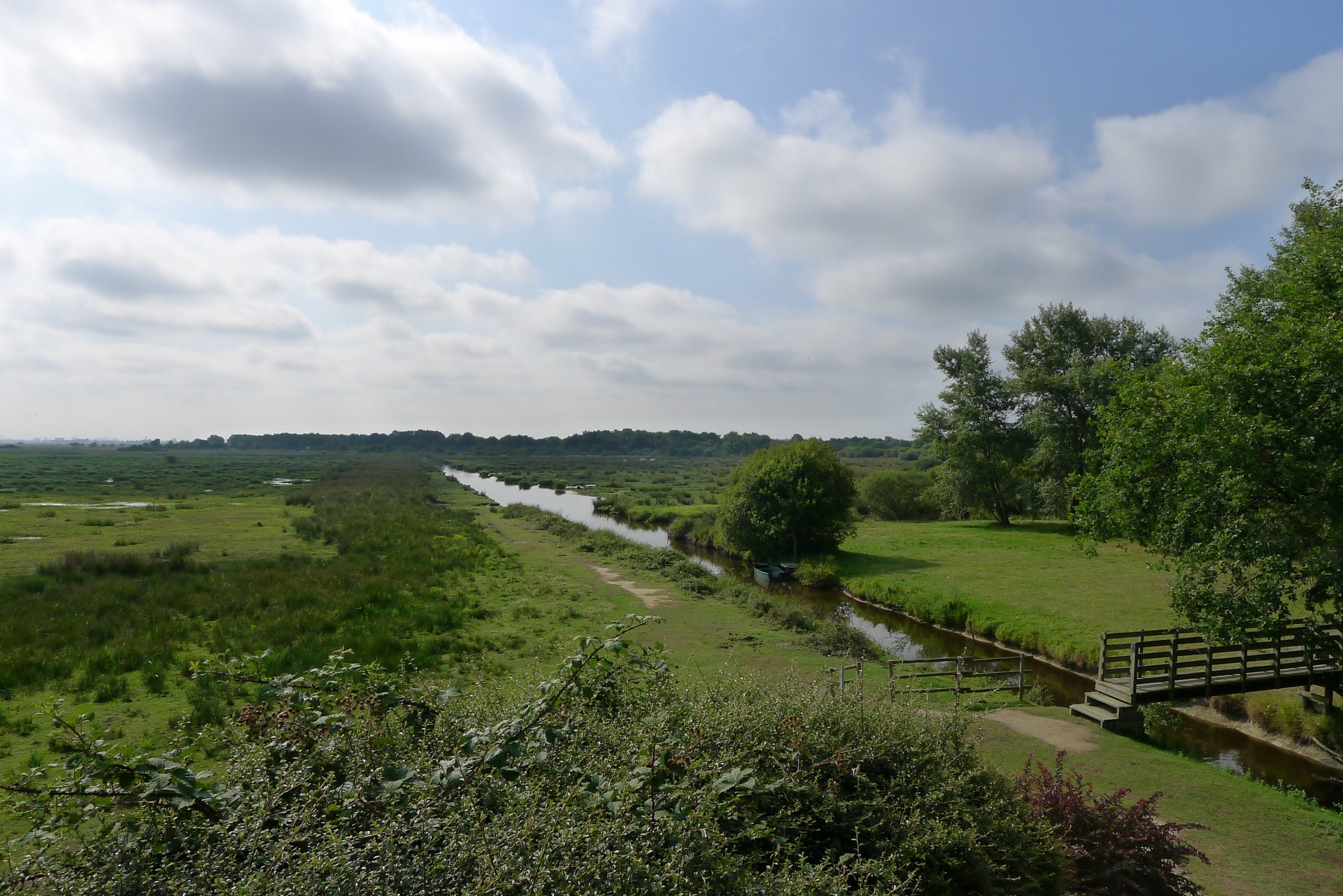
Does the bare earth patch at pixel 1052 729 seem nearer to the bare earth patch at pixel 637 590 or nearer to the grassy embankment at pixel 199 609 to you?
the grassy embankment at pixel 199 609

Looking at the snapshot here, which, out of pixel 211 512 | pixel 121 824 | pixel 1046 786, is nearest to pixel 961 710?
pixel 1046 786

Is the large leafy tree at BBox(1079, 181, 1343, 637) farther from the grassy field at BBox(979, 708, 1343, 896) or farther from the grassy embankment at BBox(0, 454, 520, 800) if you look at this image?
the grassy embankment at BBox(0, 454, 520, 800)

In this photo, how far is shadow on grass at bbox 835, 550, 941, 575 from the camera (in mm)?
34500

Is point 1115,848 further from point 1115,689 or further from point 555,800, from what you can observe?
point 1115,689

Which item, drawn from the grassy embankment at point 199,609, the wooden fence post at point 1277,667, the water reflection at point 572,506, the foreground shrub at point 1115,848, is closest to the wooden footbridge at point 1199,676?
the wooden fence post at point 1277,667

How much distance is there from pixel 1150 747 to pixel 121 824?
58.1ft

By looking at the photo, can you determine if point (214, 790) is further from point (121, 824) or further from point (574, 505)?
point (574, 505)

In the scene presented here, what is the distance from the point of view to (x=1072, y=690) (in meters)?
19.0

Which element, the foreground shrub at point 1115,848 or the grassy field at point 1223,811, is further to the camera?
the grassy field at point 1223,811

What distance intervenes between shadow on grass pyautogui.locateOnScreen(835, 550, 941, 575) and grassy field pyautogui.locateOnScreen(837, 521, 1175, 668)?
75 millimetres

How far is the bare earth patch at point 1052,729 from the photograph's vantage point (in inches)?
532

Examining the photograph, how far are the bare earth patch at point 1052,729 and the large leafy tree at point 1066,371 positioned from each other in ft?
104

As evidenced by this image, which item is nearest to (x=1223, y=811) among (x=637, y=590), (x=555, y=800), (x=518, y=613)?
(x=555, y=800)

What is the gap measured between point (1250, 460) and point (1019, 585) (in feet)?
55.8
